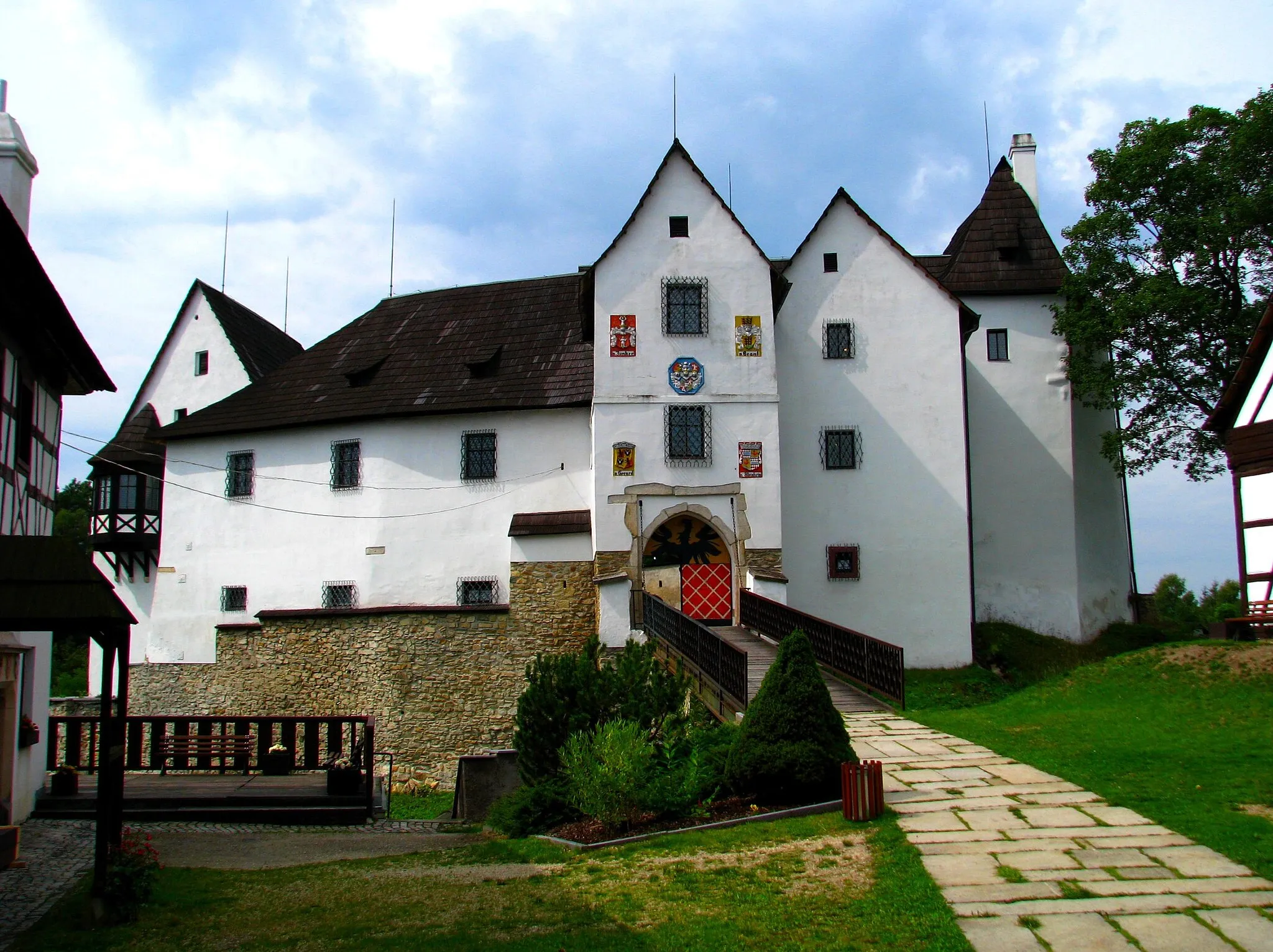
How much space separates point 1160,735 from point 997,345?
1600 cm

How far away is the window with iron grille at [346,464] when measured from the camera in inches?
1072

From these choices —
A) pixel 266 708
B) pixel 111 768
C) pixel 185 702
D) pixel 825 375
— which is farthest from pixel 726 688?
pixel 185 702

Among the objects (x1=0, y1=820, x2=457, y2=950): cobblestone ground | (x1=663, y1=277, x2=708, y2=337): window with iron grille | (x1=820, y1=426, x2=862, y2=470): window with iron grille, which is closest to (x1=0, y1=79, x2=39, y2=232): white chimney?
(x1=0, y1=820, x2=457, y2=950): cobblestone ground

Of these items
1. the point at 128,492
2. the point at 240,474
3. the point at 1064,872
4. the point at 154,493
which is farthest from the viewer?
the point at 154,493

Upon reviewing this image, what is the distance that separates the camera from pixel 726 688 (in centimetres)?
1503

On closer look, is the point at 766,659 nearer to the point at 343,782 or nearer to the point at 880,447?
the point at 343,782

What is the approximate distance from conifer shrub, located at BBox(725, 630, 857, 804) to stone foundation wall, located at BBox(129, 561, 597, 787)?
1263cm

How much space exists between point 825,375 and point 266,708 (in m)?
14.5

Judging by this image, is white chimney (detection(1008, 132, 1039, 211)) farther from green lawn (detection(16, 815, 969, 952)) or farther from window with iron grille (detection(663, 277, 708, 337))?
green lawn (detection(16, 815, 969, 952))

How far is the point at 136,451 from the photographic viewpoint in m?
30.2

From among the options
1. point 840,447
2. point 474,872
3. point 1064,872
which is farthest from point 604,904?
Answer: point 840,447

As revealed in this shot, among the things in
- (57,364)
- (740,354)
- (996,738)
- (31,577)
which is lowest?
(996,738)

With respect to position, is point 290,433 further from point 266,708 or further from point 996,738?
point 996,738

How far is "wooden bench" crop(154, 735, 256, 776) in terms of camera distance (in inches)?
813
